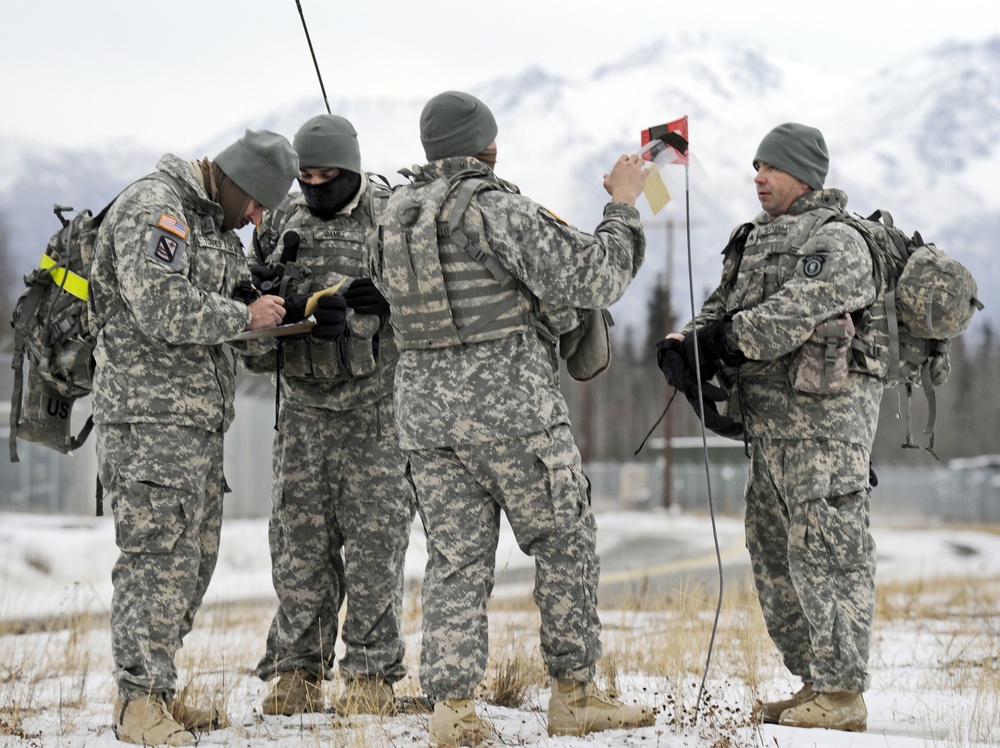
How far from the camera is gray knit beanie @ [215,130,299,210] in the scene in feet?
15.5

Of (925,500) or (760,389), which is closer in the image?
(760,389)

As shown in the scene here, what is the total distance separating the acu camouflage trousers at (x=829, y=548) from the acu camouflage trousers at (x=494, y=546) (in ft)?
3.14

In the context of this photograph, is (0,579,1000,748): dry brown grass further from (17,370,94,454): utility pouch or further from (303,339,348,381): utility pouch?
(303,339,348,381): utility pouch

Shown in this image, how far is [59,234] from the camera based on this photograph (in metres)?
4.68

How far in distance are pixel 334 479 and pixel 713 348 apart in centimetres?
178

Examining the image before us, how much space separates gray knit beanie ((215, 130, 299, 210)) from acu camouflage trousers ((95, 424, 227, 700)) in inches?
39.7

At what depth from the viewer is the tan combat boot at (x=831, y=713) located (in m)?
4.70

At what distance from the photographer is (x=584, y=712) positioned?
4.38 metres

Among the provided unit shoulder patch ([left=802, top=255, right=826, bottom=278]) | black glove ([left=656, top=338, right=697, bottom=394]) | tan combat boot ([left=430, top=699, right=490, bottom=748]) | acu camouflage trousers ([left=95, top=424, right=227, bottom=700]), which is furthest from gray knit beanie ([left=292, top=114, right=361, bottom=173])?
tan combat boot ([left=430, top=699, right=490, bottom=748])

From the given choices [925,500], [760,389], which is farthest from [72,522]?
[925,500]

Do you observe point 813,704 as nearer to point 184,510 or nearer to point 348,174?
point 184,510

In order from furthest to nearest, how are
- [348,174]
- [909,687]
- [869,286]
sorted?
[909,687]
[348,174]
[869,286]

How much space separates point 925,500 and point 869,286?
49399 millimetres

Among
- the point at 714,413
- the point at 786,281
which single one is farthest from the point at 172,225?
the point at 786,281
